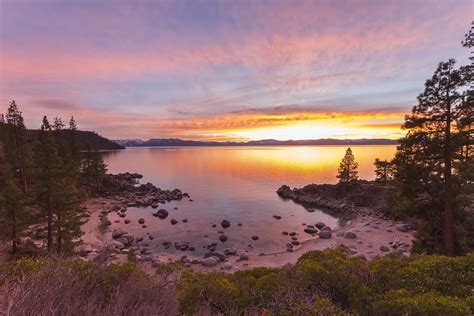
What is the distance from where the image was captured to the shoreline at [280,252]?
22.6 m

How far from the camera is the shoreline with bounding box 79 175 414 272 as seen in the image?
74.2 ft

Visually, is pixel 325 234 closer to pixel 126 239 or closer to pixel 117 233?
pixel 126 239

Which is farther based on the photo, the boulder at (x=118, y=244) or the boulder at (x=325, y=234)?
the boulder at (x=325, y=234)

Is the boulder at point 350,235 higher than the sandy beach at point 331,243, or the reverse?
the boulder at point 350,235

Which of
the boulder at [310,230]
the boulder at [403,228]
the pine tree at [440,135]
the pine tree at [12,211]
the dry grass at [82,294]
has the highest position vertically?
the pine tree at [440,135]

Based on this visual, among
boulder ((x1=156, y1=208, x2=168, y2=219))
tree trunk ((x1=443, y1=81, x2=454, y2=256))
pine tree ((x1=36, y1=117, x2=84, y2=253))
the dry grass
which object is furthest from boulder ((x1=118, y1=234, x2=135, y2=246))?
tree trunk ((x1=443, y1=81, x2=454, y2=256))

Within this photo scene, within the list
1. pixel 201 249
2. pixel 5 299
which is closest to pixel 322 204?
pixel 201 249

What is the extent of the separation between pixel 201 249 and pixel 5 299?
23.3m

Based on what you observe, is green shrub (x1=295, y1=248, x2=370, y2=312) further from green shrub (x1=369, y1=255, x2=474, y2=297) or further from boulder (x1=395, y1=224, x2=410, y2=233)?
boulder (x1=395, y1=224, x2=410, y2=233)

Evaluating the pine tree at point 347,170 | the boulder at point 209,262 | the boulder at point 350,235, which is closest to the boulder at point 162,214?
the boulder at point 209,262

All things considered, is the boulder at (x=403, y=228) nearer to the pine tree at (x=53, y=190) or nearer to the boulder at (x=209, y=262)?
the boulder at (x=209, y=262)

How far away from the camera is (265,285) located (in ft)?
27.9

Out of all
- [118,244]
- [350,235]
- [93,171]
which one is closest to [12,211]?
[118,244]

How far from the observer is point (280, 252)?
2570 centimetres
